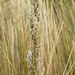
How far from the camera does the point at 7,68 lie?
5.42 feet

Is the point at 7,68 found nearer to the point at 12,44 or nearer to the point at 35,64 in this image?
the point at 12,44

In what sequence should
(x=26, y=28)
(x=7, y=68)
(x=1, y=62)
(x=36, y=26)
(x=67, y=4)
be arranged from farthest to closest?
(x=67, y=4) → (x=26, y=28) → (x=1, y=62) → (x=7, y=68) → (x=36, y=26)

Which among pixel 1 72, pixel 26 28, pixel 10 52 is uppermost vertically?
pixel 26 28

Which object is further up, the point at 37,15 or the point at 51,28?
the point at 37,15

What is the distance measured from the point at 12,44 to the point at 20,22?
24cm

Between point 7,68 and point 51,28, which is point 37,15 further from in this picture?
point 51,28

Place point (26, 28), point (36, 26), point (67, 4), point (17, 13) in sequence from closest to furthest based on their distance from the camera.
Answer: point (36, 26) < point (26, 28) < point (17, 13) < point (67, 4)

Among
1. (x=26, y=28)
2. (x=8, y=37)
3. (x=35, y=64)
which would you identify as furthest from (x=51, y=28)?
(x=35, y=64)

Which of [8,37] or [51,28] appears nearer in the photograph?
[8,37]

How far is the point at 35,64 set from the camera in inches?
39.9

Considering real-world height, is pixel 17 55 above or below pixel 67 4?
below

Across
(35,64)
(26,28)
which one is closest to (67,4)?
(26,28)

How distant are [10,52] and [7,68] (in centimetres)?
12

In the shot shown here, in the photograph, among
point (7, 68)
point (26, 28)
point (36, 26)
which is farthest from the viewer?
point (26, 28)
